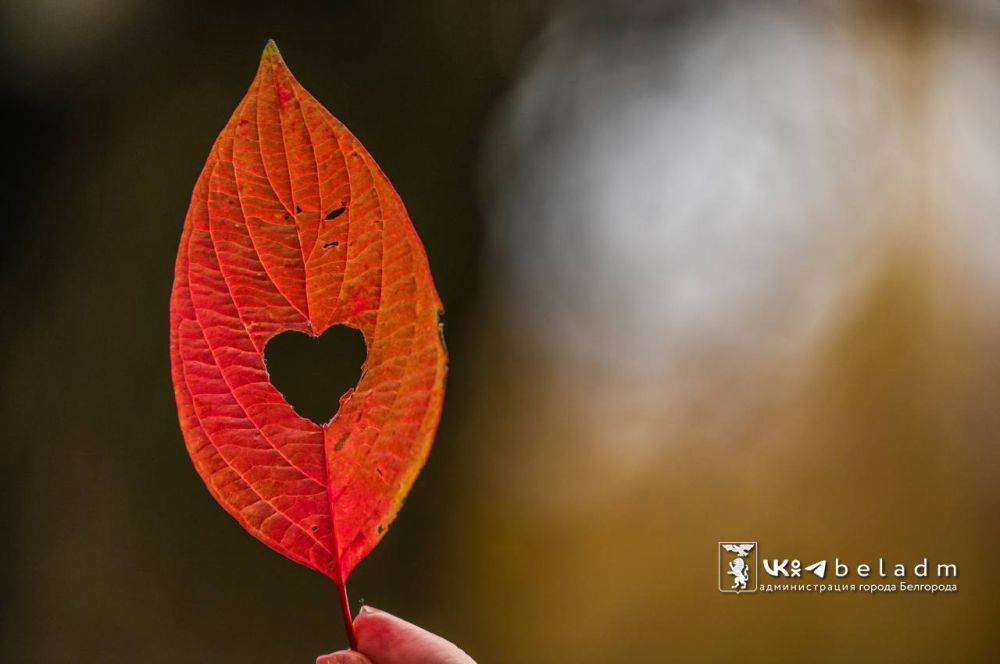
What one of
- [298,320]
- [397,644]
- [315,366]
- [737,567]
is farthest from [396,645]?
[737,567]

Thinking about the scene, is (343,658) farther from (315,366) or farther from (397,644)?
(315,366)

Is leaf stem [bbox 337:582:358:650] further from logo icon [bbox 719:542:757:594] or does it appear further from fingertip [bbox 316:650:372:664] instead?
logo icon [bbox 719:542:757:594]

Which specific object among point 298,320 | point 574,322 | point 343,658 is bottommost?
point 343,658

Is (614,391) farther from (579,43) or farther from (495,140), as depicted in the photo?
(579,43)

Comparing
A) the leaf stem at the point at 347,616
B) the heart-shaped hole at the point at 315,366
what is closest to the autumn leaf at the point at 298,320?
the leaf stem at the point at 347,616

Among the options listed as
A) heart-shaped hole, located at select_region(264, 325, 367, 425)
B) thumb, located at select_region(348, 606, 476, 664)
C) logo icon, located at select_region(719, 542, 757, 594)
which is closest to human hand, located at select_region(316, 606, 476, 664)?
thumb, located at select_region(348, 606, 476, 664)

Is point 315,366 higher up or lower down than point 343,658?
higher up

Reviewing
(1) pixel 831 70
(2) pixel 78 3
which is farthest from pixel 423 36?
(1) pixel 831 70
